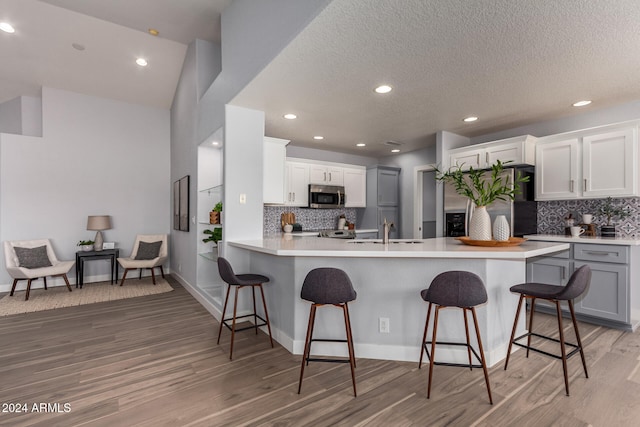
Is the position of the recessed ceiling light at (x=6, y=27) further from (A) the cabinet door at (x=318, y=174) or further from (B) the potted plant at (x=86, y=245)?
(A) the cabinet door at (x=318, y=174)

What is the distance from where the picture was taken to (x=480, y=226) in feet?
9.08

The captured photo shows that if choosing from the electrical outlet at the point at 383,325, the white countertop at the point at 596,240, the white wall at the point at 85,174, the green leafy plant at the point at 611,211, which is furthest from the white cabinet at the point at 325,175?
the green leafy plant at the point at 611,211

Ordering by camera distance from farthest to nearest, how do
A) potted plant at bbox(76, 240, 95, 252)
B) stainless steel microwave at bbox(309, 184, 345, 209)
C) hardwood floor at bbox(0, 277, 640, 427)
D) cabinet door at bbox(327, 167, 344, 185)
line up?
1. cabinet door at bbox(327, 167, 344, 185)
2. stainless steel microwave at bbox(309, 184, 345, 209)
3. potted plant at bbox(76, 240, 95, 252)
4. hardwood floor at bbox(0, 277, 640, 427)

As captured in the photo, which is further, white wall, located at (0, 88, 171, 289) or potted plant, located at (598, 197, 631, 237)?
white wall, located at (0, 88, 171, 289)

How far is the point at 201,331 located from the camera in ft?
10.9

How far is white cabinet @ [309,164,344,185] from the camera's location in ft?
19.1

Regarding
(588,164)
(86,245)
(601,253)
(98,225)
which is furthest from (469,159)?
(86,245)

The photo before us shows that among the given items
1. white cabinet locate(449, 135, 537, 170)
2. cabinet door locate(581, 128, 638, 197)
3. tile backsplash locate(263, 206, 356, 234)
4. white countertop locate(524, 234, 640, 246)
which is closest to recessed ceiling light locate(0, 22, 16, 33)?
tile backsplash locate(263, 206, 356, 234)

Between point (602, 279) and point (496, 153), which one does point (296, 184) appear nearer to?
point (496, 153)

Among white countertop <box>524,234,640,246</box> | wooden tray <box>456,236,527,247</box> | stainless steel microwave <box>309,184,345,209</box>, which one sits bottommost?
white countertop <box>524,234,640,246</box>

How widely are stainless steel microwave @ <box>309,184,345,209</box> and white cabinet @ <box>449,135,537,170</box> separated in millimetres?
2077

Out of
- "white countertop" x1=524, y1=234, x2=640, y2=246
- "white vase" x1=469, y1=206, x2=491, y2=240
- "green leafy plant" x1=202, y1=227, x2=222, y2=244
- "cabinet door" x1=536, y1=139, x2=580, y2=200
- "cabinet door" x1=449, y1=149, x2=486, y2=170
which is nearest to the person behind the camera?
"white vase" x1=469, y1=206, x2=491, y2=240

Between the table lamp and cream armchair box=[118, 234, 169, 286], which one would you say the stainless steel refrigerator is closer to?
cream armchair box=[118, 234, 169, 286]

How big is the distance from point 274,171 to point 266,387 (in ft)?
9.72
